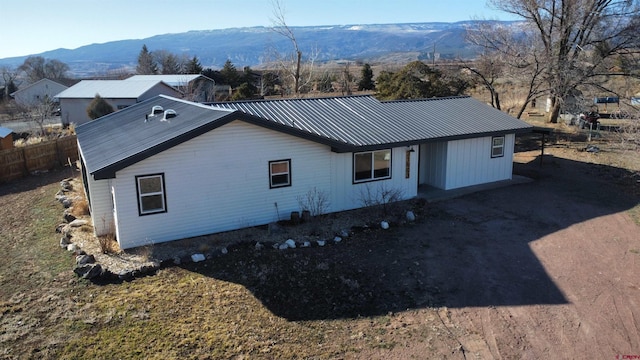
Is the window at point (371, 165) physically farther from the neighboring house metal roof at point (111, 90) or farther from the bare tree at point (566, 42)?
the neighboring house metal roof at point (111, 90)

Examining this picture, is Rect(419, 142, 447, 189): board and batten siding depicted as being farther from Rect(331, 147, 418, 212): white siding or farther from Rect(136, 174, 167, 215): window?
Rect(136, 174, 167, 215): window

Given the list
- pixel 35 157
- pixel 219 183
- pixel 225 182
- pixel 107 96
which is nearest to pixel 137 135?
pixel 219 183

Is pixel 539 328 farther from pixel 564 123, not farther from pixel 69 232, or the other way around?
pixel 564 123

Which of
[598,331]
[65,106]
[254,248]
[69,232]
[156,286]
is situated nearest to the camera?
[598,331]

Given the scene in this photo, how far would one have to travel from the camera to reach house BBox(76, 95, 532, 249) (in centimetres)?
1250

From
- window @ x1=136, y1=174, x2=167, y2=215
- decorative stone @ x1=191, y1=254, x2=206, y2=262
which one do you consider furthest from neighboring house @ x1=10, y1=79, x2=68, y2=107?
decorative stone @ x1=191, y1=254, x2=206, y2=262

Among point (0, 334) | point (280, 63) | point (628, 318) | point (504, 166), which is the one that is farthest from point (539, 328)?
point (280, 63)

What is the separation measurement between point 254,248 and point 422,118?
30.5 ft

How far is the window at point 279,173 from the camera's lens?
14048mm

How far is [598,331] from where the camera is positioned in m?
8.72

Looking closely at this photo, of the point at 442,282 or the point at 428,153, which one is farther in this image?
the point at 428,153

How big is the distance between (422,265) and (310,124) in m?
6.42

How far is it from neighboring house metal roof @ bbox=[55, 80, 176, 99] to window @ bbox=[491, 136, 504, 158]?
108ft

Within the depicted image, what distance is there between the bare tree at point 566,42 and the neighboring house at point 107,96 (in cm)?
2848
